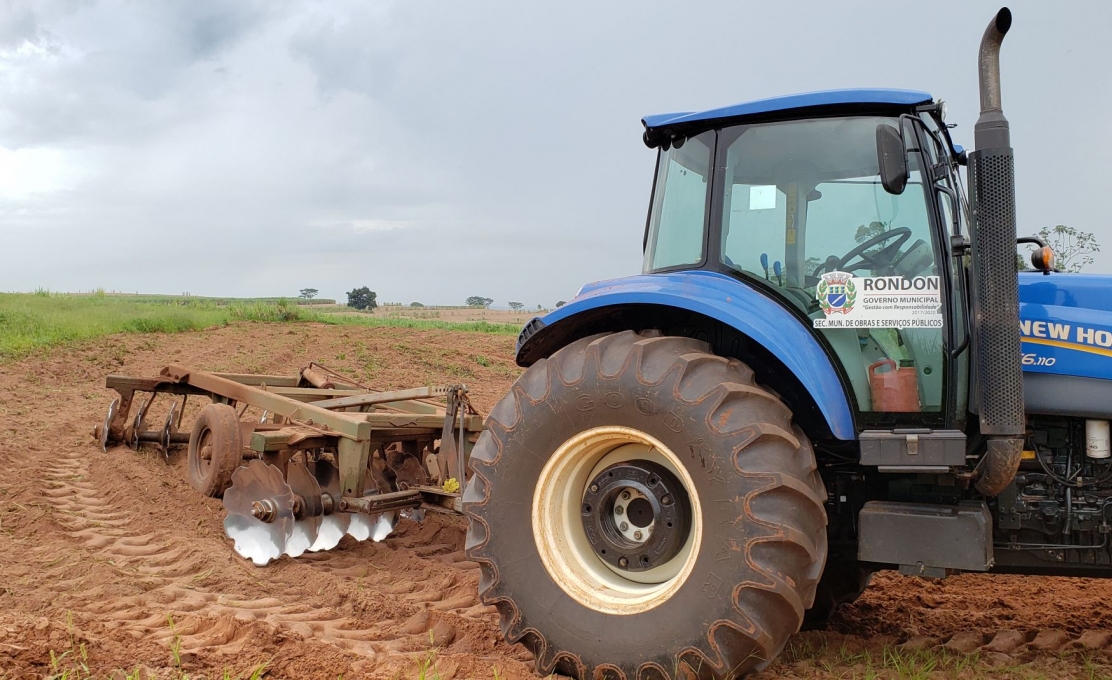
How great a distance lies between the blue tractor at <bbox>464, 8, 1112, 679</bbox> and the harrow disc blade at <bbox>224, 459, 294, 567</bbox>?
2.20 m

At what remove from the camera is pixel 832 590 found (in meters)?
3.96

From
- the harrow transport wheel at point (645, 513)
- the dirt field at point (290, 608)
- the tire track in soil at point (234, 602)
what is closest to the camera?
the harrow transport wheel at point (645, 513)

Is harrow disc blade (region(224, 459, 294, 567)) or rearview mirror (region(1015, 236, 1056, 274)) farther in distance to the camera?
harrow disc blade (region(224, 459, 294, 567))

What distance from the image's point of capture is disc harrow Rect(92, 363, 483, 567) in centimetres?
512

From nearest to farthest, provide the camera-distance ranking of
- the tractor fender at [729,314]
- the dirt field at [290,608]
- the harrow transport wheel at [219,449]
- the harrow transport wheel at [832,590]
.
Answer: the tractor fender at [729,314]
the dirt field at [290,608]
the harrow transport wheel at [832,590]
the harrow transport wheel at [219,449]

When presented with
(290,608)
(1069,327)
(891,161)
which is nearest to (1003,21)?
(891,161)

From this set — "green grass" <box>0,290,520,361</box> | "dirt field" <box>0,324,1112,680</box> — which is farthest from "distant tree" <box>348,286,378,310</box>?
"dirt field" <box>0,324,1112,680</box>

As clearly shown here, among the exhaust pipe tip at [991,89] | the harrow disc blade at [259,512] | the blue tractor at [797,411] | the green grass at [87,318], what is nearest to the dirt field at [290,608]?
the harrow disc blade at [259,512]

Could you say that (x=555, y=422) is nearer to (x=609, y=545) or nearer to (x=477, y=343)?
(x=609, y=545)

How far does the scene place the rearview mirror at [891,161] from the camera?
9.57 feet

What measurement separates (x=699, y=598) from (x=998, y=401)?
4.02 ft

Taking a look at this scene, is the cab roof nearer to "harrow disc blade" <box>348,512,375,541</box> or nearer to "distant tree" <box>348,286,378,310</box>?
"harrow disc blade" <box>348,512,375,541</box>

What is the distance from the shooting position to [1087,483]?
10.4 ft

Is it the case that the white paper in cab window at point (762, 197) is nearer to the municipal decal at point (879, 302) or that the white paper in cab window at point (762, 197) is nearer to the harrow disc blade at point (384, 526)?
the municipal decal at point (879, 302)
